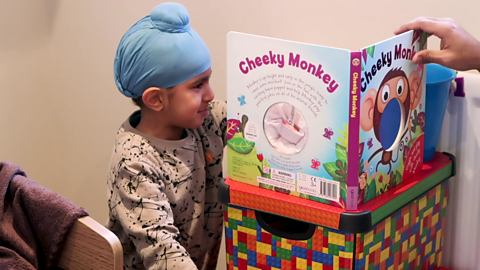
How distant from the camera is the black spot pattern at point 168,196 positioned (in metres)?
0.99

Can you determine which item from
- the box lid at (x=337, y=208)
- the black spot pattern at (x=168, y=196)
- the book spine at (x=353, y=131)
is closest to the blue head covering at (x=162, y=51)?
the black spot pattern at (x=168, y=196)

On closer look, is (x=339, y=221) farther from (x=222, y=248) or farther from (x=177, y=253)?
(x=222, y=248)

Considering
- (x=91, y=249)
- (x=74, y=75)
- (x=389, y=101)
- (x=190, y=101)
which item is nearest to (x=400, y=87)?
(x=389, y=101)

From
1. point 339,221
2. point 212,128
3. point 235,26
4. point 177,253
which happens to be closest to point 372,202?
point 339,221

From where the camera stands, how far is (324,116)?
0.82 m

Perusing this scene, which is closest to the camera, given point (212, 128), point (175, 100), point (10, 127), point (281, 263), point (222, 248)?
point (281, 263)

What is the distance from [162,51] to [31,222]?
36 centimetres

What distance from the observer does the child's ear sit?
1.06 meters

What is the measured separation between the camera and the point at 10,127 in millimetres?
1607

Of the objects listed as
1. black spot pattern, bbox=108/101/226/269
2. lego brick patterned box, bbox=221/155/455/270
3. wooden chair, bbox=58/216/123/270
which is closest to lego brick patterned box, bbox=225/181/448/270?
lego brick patterned box, bbox=221/155/455/270

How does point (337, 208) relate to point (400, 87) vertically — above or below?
below

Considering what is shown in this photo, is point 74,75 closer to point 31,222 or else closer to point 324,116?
point 31,222

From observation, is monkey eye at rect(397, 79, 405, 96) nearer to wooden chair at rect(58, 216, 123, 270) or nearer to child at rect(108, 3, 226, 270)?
child at rect(108, 3, 226, 270)

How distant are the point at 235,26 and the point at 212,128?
246 mm
